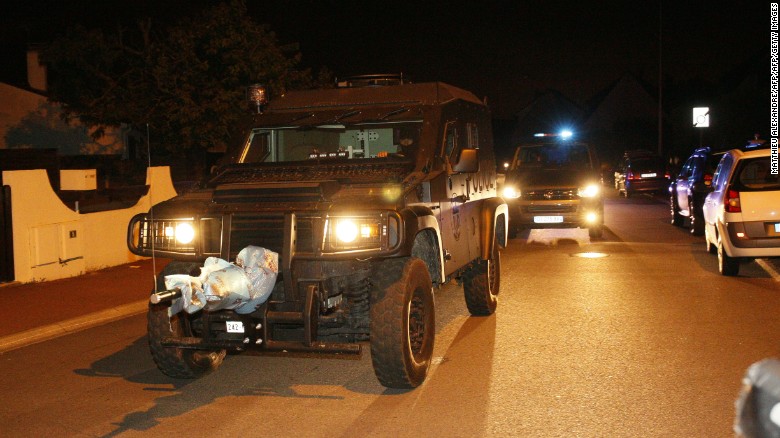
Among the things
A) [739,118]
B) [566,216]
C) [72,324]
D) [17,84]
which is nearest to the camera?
[72,324]

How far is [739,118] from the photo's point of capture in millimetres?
42062

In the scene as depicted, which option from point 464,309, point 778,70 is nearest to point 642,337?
point 464,309

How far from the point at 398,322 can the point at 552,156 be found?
12.5 metres

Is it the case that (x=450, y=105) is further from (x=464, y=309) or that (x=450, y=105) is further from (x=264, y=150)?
(x=464, y=309)

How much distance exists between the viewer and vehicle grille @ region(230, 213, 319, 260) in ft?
20.5

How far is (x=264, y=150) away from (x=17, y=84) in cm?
2525

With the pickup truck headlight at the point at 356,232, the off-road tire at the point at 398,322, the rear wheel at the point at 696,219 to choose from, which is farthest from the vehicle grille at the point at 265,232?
the rear wheel at the point at 696,219

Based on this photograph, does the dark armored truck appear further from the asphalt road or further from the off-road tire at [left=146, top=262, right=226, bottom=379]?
the asphalt road

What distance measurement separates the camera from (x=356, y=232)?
6125 millimetres

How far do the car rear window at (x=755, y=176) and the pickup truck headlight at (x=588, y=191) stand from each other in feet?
15.7

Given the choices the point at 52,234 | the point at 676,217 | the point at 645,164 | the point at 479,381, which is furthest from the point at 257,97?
the point at 645,164

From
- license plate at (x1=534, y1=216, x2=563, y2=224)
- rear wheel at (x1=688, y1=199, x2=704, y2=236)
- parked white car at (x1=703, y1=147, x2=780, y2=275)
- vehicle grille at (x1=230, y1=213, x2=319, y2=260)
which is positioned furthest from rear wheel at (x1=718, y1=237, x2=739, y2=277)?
vehicle grille at (x1=230, y1=213, x2=319, y2=260)

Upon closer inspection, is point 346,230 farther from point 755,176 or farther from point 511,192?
point 511,192

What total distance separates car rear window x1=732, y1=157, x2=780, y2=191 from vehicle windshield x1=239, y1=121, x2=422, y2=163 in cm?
573
